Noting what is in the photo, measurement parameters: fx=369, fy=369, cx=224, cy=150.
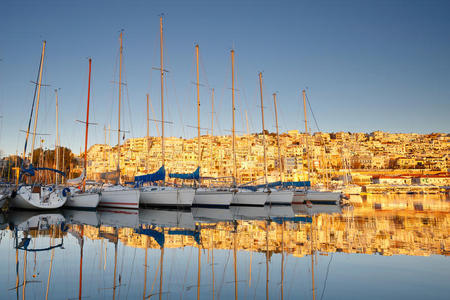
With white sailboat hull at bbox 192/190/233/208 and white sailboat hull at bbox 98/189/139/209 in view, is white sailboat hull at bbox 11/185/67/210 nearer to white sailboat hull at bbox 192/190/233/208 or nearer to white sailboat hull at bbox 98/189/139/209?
white sailboat hull at bbox 98/189/139/209

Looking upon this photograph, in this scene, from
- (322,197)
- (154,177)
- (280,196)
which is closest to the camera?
(154,177)

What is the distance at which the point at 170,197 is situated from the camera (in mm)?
27078

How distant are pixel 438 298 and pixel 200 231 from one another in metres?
10.2

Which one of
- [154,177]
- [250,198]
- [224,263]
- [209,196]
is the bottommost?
[224,263]

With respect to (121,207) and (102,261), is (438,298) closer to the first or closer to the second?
(102,261)

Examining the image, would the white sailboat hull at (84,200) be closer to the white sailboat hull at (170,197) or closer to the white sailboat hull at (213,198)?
the white sailboat hull at (170,197)

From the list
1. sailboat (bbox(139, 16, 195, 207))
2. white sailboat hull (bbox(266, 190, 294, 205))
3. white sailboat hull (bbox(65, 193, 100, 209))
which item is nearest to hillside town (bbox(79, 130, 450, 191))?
white sailboat hull (bbox(266, 190, 294, 205))

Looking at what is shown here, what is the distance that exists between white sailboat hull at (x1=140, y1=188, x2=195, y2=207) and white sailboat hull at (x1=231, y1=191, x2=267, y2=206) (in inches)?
226

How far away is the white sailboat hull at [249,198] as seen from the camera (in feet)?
103

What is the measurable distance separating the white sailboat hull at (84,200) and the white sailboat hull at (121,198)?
1054 millimetres

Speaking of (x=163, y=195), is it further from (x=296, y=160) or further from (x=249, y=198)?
(x=296, y=160)

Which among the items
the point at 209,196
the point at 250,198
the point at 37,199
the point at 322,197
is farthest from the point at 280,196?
the point at 37,199

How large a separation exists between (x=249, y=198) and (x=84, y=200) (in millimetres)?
13353

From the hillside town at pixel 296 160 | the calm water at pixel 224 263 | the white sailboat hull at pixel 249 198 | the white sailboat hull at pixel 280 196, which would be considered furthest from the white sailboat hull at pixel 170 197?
the hillside town at pixel 296 160
